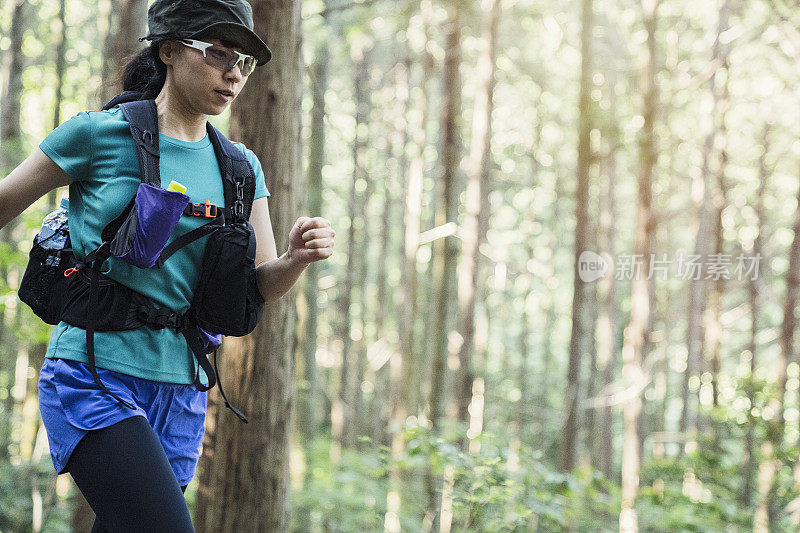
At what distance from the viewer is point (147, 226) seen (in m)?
2.01

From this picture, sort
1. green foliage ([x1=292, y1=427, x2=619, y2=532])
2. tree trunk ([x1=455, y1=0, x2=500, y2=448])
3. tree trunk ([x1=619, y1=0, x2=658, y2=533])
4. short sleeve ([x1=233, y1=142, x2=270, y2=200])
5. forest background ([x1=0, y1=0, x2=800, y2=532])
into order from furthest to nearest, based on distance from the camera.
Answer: tree trunk ([x1=455, y1=0, x2=500, y2=448]) < tree trunk ([x1=619, y1=0, x2=658, y2=533]) < green foliage ([x1=292, y1=427, x2=619, y2=532]) < forest background ([x1=0, y1=0, x2=800, y2=532]) < short sleeve ([x1=233, y1=142, x2=270, y2=200])

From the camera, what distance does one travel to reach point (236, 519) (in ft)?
12.4

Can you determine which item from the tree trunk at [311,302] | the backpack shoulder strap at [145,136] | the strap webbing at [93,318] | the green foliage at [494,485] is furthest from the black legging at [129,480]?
the tree trunk at [311,302]

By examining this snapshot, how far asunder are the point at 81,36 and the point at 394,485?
49.3 ft

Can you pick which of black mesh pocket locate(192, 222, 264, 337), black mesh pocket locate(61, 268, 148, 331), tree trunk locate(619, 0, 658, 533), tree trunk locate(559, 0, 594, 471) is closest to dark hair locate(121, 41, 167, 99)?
black mesh pocket locate(192, 222, 264, 337)

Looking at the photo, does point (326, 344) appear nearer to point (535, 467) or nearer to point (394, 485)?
point (394, 485)

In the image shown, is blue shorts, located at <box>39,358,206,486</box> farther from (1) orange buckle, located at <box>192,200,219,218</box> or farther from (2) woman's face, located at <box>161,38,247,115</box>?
(2) woman's face, located at <box>161,38,247,115</box>

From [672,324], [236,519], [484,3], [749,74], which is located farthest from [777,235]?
[236,519]

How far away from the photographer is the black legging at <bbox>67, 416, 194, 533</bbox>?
6.20 feet

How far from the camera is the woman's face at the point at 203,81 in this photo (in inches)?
87.7

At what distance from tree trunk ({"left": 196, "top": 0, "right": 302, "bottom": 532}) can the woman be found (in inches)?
57.2

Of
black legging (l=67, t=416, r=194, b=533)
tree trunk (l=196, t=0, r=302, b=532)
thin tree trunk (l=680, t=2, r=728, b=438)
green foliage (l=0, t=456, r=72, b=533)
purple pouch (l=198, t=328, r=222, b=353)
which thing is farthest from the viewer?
thin tree trunk (l=680, t=2, r=728, b=438)

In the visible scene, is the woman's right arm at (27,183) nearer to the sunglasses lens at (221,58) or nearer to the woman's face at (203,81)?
the woman's face at (203,81)

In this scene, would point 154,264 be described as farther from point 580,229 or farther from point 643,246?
point 580,229
